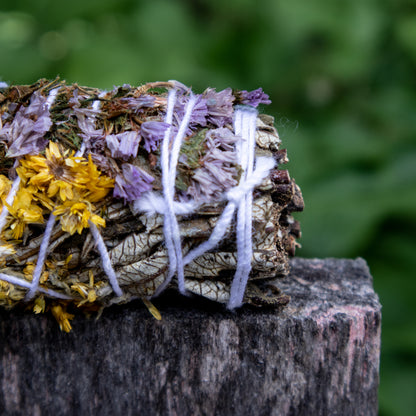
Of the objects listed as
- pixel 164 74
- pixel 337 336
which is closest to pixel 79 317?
pixel 337 336

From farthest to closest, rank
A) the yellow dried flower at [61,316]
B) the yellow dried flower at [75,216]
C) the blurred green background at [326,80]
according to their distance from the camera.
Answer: the blurred green background at [326,80] → the yellow dried flower at [61,316] → the yellow dried flower at [75,216]

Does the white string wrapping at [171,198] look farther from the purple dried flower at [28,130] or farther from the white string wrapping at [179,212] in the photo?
the purple dried flower at [28,130]

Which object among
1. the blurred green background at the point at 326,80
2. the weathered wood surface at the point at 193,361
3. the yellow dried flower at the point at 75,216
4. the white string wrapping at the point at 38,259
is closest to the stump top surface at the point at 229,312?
the weathered wood surface at the point at 193,361

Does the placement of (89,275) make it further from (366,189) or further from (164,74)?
(366,189)

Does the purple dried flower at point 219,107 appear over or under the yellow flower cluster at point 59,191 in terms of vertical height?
over

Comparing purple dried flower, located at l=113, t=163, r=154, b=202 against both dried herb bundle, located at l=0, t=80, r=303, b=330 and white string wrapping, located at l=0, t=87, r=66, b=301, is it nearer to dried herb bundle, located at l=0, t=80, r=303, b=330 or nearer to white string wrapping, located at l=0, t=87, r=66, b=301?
dried herb bundle, located at l=0, t=80, r=303, b=330

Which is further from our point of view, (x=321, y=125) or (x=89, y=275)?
(x=321, y=125)

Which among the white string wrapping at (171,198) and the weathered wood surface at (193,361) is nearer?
the white string wrapping at (171,198)
